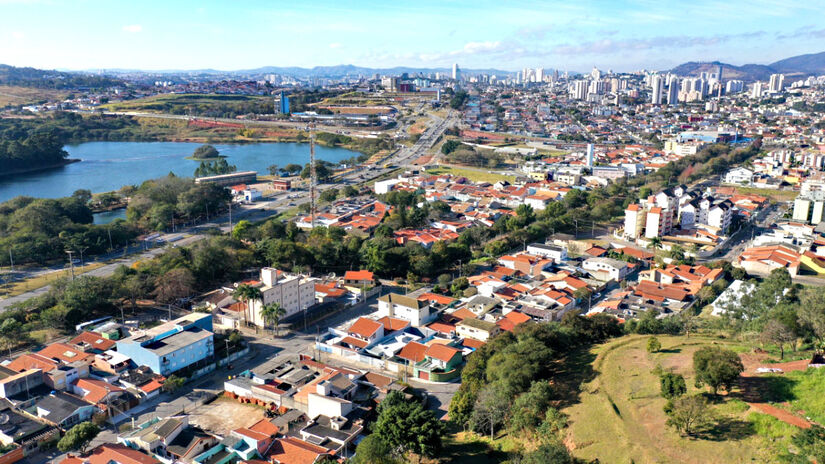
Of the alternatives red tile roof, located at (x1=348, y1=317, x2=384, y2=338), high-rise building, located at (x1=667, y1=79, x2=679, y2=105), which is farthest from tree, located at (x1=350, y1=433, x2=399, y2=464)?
high-rise building, located at (x1=667, y1=79, x2=679, y2=105)

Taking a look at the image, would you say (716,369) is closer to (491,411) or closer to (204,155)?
(491,411)

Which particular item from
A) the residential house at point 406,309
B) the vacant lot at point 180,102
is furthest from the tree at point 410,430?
the vacant lot at point 180,102

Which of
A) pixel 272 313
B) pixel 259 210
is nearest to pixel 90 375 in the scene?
pixel 272 313

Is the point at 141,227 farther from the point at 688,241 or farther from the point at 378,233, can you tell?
the point at 688,241

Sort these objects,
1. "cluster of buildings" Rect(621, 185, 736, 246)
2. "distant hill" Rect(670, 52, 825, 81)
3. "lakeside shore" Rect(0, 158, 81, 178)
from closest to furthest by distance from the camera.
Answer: "cluster of buildings" Rect(621, 185, 736, 246)
"lakeside shore" Rect(0, 158, 81, 178)
"distant hill" Rect(670, 52, 825, 81)

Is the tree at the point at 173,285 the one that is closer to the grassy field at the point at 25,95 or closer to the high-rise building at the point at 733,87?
the grassy field at the point at 25,95

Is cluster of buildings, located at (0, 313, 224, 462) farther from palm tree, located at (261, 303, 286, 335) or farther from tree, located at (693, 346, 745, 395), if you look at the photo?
tree, located at (693, 346, 745, 395)

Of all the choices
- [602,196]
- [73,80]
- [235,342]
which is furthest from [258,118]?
[235,342]
